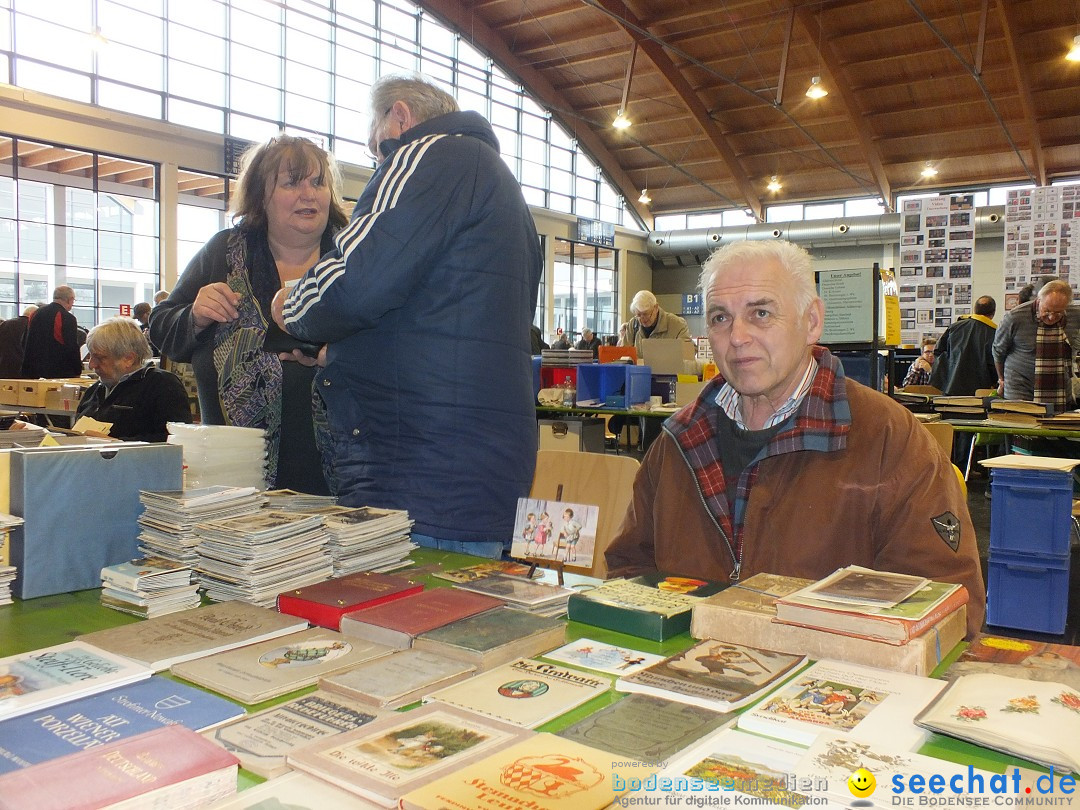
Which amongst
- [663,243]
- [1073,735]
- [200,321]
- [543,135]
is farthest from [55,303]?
[663,243]

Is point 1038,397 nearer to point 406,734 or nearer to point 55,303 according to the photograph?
point 406,734

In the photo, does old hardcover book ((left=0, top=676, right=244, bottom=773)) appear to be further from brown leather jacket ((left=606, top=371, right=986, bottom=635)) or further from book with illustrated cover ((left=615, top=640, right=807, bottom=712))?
brown leather jacket ((left=606, top=371, right=986, bottom=635))

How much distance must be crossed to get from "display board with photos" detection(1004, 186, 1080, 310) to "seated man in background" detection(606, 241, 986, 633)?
1078cm

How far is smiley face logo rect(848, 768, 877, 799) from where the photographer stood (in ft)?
2.15

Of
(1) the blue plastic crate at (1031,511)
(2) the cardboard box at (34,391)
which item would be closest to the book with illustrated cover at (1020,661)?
(1) the blue plastic crate at (1031,511)

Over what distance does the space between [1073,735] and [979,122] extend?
632 inches

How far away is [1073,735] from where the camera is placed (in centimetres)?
75

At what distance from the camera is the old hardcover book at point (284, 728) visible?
0.74m

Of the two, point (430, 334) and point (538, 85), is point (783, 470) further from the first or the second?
point (538, 85)

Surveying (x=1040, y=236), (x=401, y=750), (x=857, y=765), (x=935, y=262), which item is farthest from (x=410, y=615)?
(x=1040, y=236)

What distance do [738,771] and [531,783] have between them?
0.58 feet

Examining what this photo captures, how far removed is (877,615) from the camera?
3.15 feet

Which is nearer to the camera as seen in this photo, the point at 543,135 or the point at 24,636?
the point at 24,636

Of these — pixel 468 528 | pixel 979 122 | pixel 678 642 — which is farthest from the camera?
pixel 979 122
